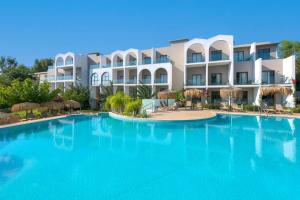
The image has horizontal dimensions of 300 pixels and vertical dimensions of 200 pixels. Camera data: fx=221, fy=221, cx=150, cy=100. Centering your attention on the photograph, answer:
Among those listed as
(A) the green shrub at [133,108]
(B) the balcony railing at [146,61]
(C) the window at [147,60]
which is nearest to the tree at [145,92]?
(B) the balcony railing at [146,61]

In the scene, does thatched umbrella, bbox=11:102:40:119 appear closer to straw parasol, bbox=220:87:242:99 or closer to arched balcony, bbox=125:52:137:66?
arched balcony, bbox=125:52:137:66

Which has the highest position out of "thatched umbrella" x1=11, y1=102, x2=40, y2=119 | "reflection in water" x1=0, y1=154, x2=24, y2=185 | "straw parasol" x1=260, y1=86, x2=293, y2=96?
"straw parasol" x1=260, y1=86, x2=293, y2=96

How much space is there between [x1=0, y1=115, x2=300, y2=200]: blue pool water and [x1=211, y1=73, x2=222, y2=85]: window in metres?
14.3

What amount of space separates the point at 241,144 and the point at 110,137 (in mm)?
7523

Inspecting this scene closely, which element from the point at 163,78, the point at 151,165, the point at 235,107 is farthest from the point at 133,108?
the point at 151,165

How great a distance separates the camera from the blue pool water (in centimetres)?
617

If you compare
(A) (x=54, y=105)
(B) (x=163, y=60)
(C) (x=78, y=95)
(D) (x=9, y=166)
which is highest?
(B) (x=163, y=60)

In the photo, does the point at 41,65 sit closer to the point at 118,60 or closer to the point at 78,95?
the point at 118,60

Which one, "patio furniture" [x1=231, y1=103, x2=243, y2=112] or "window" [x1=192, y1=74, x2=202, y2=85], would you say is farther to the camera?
"window" [x1=192, y1=74, x2=202, y2=85]

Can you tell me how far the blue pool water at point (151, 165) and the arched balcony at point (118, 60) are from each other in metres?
19.9

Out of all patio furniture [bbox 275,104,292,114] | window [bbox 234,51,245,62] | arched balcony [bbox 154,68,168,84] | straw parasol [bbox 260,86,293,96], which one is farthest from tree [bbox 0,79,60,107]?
patio furniture [bbox 275,104,292,114]

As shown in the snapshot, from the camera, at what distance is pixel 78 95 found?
28.7 meters

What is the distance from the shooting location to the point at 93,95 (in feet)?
112

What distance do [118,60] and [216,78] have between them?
15208 mm
